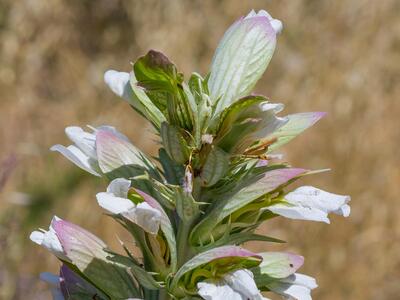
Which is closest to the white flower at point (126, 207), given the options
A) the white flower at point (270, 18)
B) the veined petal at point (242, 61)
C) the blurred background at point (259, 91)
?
the veined petal at point (242, 61)

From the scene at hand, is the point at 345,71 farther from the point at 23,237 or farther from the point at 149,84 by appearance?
the point at 149,84

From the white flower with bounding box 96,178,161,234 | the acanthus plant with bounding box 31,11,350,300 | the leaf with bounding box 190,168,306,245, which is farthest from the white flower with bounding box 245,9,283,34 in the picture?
the white flower with bounding box 96,178,161,234

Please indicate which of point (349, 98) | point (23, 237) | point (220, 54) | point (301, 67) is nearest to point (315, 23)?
point (301, 67)

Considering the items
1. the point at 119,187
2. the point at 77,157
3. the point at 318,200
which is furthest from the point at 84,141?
the point at 318,200

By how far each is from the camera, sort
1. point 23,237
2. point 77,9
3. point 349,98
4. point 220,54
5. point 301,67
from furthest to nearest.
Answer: point 77,9 → point 301,67 → point 349,98 → point 23,237 → point 220,54

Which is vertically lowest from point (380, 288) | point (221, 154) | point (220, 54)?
point (380, 288)

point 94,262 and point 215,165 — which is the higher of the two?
point 215,165

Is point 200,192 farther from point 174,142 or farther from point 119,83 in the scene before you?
point 119,83

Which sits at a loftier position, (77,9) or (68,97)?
(77,9)
